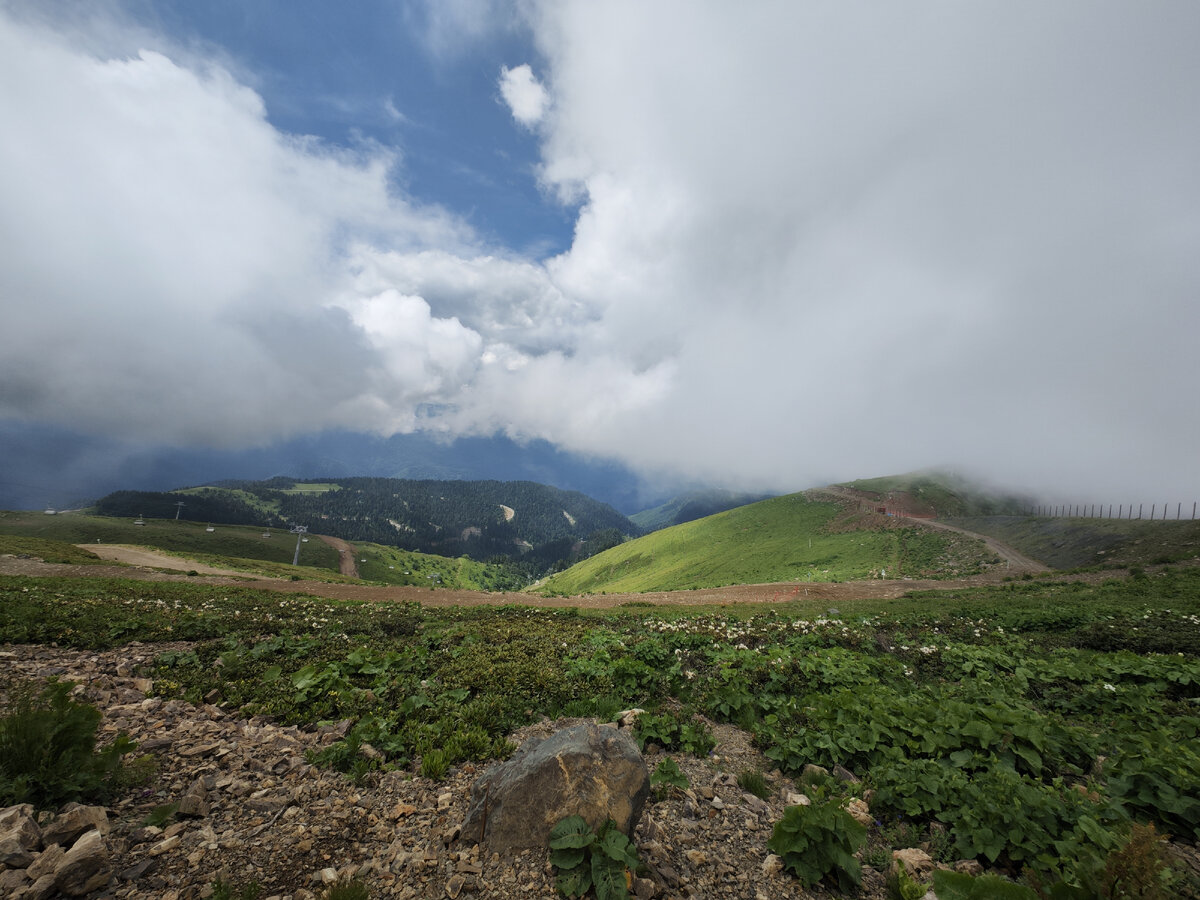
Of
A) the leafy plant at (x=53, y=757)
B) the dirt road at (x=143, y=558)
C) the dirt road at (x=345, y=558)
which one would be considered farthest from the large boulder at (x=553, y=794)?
the dirt road at (x=345, y=558)

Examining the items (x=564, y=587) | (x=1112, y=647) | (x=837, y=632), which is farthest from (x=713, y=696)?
(x=564, y=587)

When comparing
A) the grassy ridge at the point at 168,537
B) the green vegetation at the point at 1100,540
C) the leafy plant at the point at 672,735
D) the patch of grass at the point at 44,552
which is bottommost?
the grassy ridge at the point at 168,537

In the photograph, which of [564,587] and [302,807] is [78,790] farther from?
[564,587]

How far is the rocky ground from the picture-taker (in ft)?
15.9

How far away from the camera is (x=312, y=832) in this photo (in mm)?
5758

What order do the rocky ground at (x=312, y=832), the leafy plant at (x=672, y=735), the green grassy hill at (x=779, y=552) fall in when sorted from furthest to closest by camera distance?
the green grassy hill at (x=779, y=552) → the leafy plant at (x=672, y=735) → the rocky ground at (x=312, y=832)

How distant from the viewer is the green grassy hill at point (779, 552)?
197 ft

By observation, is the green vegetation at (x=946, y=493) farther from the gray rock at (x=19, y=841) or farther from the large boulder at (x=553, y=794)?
the gray rock at (x=19, y=841)

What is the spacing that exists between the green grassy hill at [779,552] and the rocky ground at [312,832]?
183 feet

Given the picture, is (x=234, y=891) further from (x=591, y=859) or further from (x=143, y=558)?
(x=143, y=558)

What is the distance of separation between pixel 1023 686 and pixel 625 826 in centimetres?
1286

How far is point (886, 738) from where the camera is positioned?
8.44m

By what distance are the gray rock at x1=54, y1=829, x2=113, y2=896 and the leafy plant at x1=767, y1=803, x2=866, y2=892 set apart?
7277mm

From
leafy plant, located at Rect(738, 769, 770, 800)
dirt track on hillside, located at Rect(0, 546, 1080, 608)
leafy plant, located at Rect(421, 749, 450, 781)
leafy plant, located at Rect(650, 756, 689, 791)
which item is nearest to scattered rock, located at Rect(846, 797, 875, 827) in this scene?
leafy plant, located at Rect(738, 769, 770, 800)
